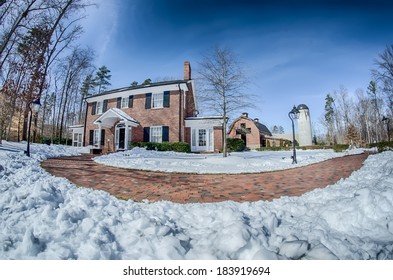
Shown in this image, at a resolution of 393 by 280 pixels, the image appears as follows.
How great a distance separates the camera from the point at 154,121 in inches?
529

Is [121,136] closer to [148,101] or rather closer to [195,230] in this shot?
[148,101]

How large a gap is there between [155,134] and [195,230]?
1222 centimetres

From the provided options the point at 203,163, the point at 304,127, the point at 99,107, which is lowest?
the point at 203,163

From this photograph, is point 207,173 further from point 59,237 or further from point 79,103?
point 79,103

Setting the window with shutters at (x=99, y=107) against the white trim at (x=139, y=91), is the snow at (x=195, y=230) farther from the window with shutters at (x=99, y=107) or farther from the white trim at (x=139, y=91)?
the window with shutters at (x=99, y=107)

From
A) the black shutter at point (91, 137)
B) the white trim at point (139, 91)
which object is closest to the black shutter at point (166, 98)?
the white trim at point (139, 91)

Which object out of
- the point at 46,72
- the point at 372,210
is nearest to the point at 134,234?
the point at 372,210

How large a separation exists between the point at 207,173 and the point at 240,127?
2090 cm

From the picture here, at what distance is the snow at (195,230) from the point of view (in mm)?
1272

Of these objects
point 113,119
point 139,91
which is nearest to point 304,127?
point 139,91

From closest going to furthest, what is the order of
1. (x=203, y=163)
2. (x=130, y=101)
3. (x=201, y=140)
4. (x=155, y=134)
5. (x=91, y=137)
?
(x=203, y=163) < (x=155, y=134) < (x=201, y=140) < (x=130, y=101) < (x=91, y=137)

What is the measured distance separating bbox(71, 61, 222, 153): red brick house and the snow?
10979mm

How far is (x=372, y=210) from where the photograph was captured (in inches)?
63.9

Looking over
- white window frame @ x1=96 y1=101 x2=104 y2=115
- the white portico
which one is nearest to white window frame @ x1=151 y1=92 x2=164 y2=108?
the white portico
